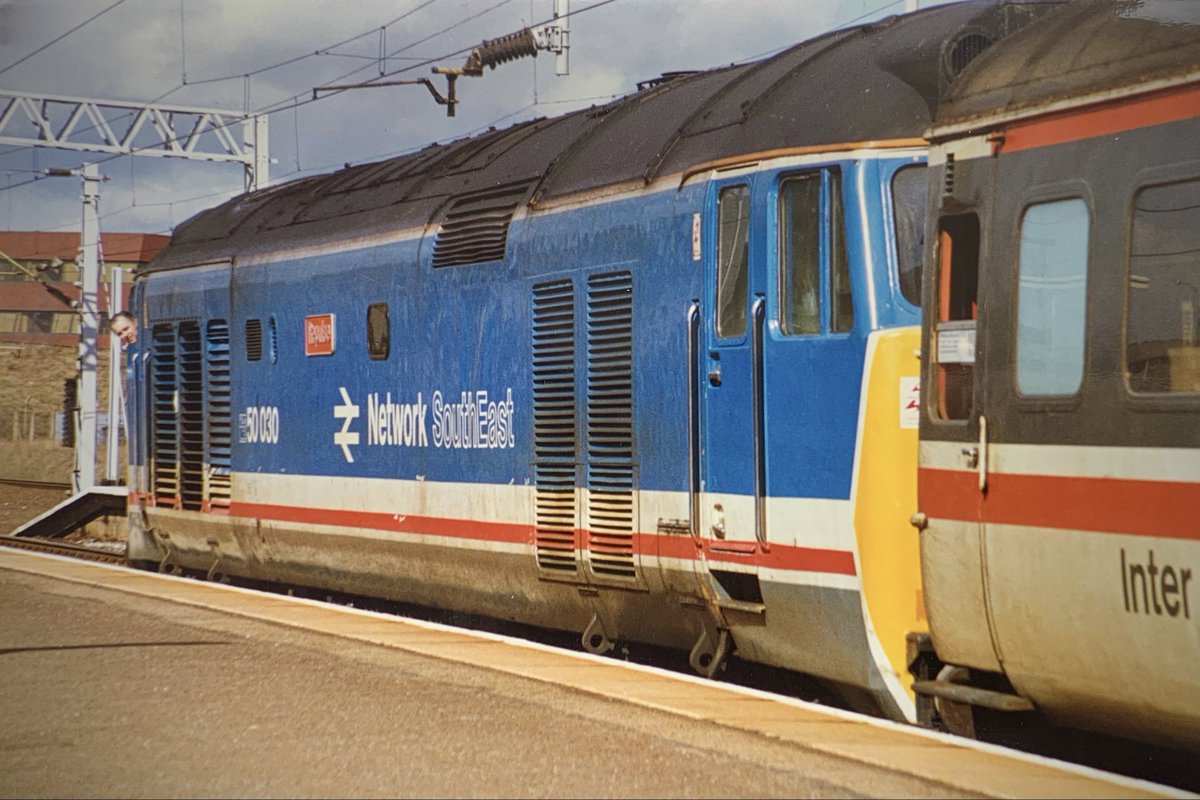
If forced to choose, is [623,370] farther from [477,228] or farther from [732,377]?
[477,228]

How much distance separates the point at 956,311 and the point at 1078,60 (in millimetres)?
1242

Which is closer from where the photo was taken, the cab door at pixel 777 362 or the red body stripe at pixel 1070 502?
the red body stripe at pixel 1070 502

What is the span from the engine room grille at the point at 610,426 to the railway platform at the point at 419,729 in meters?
0.69

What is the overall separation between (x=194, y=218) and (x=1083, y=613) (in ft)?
39.7

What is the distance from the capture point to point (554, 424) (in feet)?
34.4

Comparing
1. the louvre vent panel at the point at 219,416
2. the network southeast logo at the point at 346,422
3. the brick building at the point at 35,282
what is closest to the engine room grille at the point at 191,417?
the louvre vent panel at the point at 219,416

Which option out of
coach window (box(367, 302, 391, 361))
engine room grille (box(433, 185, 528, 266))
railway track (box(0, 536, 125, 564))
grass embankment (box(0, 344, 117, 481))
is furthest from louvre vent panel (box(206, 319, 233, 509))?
grass embankment (box(0, 344, 117, 481))

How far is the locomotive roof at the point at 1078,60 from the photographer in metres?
6.43

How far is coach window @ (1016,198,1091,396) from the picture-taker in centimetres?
679

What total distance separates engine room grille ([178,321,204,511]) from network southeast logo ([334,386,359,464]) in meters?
2.64

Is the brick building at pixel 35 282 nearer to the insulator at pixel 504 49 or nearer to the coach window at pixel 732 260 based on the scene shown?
the insulator at pixel 504 49

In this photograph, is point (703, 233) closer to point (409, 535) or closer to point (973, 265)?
point (973, 265)

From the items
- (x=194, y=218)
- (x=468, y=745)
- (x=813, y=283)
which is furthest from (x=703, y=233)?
(x=194, y=218)

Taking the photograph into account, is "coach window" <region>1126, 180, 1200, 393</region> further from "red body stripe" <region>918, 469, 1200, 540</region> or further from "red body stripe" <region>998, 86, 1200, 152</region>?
"red body stripe" <region>918, 469, 1200, 540</region>
